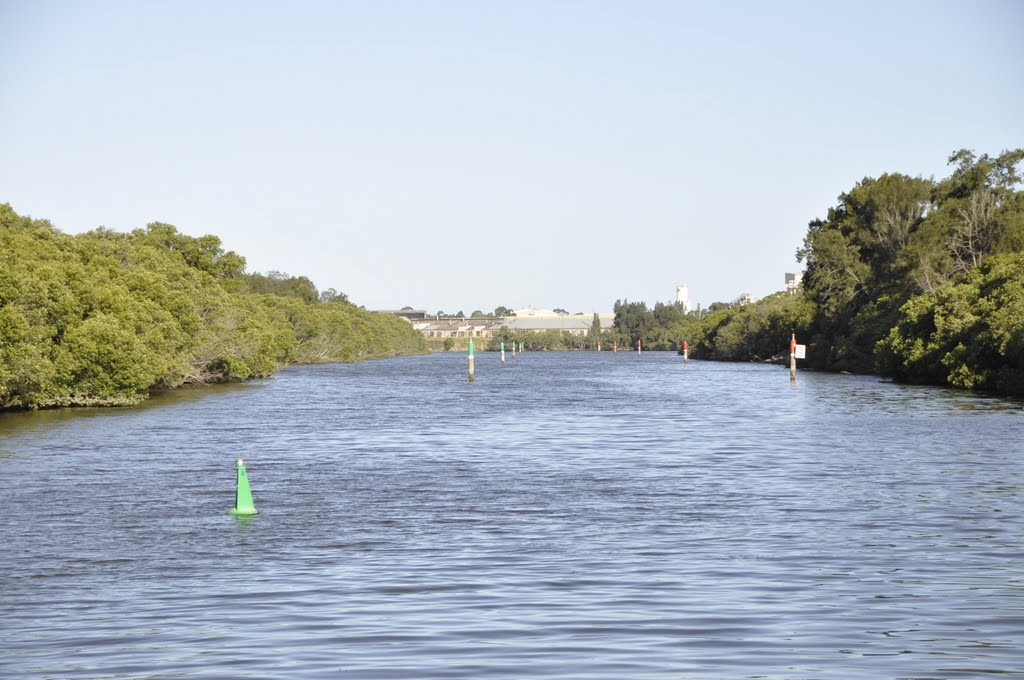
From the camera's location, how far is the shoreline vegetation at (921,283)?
65562mm

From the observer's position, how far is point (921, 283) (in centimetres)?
8244

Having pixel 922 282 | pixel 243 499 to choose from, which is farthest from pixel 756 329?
pixel 243 499

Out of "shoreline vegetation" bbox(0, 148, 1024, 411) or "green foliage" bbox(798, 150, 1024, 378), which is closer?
"shoreline vegetation" bbox(0, 148, 1024, 411)

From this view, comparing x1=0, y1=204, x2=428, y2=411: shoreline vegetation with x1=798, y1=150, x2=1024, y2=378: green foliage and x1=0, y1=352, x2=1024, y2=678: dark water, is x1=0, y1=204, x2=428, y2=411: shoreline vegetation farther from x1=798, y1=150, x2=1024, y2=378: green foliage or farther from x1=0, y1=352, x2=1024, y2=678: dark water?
x1=798, y1=150, x2=1024, y2=378: green foliage

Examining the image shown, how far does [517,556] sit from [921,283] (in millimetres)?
70401

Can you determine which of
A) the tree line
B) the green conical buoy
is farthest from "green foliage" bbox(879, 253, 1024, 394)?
the green conical buoy

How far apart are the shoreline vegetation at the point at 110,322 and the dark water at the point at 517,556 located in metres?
9.89

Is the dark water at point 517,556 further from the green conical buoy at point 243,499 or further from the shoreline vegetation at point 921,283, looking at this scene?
the shoreline vegetation at point 921,283

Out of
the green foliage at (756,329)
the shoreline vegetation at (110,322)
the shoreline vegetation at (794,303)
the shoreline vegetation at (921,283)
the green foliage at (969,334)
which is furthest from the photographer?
the green foliage at (756,329)

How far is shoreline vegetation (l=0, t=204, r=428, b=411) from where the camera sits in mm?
49438

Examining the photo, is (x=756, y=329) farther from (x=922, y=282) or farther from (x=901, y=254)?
(x=922, y=282)

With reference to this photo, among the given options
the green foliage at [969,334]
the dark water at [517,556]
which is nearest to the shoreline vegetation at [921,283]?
the green foliage at [969,334]

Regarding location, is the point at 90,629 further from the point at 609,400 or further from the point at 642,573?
the point at 609,400

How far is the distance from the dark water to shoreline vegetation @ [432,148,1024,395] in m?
27.3
